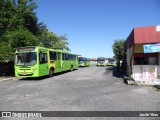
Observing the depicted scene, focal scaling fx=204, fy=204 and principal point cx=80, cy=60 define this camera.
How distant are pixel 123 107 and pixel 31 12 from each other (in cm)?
2414

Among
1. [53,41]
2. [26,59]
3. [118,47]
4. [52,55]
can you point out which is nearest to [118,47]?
[118,47]

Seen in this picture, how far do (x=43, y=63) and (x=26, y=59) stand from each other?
153 centimetres

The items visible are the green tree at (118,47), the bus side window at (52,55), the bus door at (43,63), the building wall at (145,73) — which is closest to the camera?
the building wall at (145,73)

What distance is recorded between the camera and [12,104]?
8438 mm

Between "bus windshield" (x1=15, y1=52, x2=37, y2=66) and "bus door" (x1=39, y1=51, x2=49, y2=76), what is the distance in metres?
0.63

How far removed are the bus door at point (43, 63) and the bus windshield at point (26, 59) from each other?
0.63 m

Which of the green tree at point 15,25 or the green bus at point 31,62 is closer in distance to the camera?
the green bus at point 31,62

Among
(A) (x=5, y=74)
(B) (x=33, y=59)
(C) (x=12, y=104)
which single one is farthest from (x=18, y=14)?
(C) (x=12, y=104)

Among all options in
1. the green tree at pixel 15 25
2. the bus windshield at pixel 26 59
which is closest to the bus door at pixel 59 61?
the green tree at pixel 15 25

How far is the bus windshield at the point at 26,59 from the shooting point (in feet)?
55.6

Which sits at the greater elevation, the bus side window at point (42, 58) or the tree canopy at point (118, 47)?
the tree canopy at point (118, 47)

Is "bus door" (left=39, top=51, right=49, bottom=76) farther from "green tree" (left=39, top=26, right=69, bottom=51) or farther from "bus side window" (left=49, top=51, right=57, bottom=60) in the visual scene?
"green tree" (left=39, top=26, right=69, bottom=51)

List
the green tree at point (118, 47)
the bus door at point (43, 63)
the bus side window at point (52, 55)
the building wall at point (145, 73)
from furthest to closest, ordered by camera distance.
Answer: the green tree at point (118, 47), the bus side window at point (52, 55), the bus door at point (43, 63), the building wall at point (145, 73)

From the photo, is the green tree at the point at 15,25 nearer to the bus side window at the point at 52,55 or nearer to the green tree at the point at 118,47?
the bus side window at the point at 52,55
